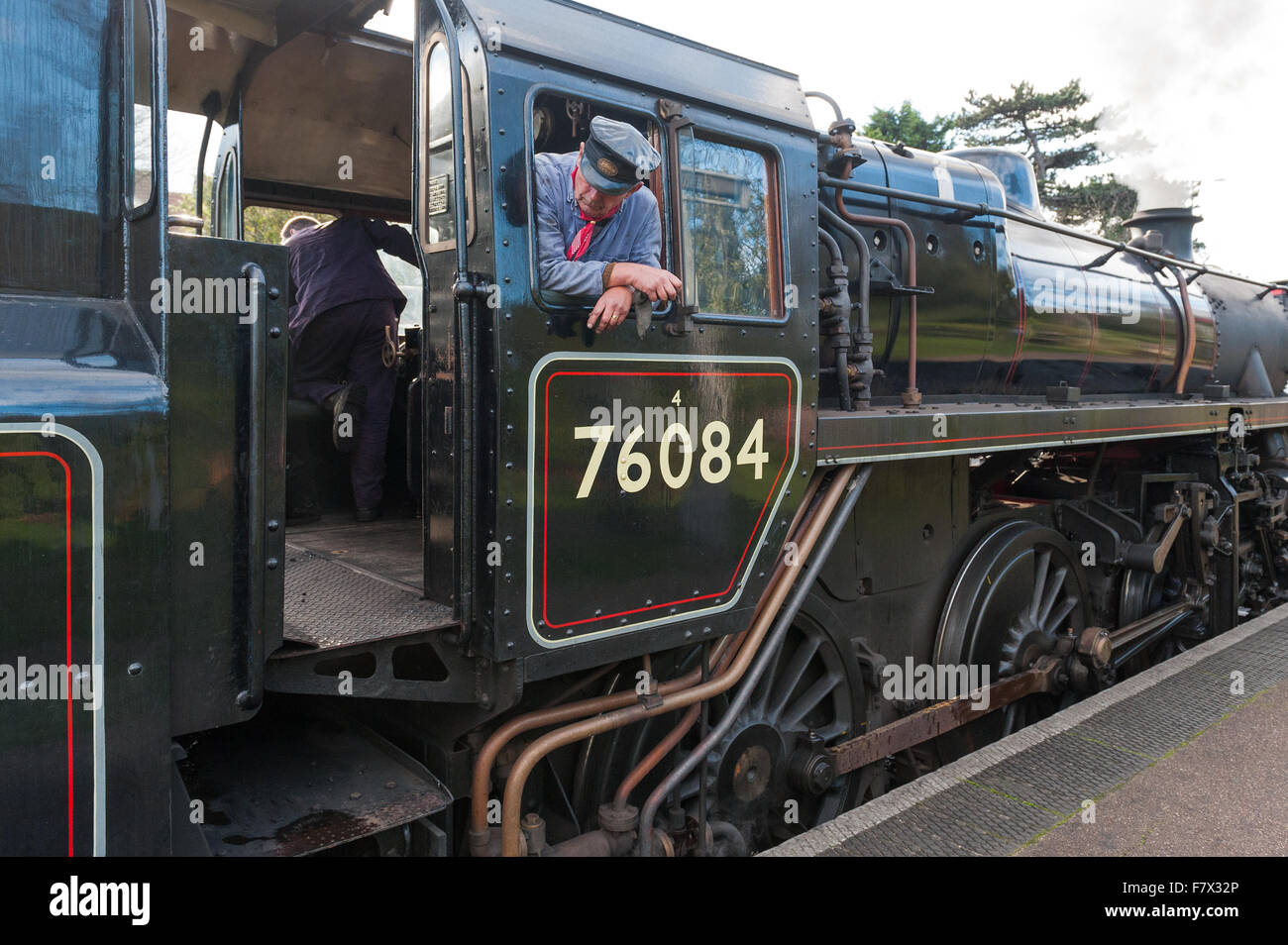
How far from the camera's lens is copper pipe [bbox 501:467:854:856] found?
2.29m

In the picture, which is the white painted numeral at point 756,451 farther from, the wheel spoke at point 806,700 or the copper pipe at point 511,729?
the wheel spoke at point 806,700

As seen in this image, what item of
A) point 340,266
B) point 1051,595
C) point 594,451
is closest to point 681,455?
point 594,451

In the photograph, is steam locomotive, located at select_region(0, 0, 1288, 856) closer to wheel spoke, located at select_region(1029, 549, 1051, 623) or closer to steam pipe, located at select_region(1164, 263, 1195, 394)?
wheel spoke, located at select_region(1029, 549, 1051, 623)

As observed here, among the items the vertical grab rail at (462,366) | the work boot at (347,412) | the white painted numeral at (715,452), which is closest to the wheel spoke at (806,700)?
the white painted numeral at (715,452)

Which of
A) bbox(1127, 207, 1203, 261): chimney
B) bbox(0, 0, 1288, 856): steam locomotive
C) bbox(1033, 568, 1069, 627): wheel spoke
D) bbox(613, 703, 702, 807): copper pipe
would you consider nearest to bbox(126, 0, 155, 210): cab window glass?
bbox(0, 0, 1288, 856): steam locomotive

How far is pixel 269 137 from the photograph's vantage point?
3.55 meters

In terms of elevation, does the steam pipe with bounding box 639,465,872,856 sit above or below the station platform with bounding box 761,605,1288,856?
above

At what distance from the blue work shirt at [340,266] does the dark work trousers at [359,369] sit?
4 centimetres

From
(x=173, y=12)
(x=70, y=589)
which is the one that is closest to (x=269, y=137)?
(x=173, y=12)

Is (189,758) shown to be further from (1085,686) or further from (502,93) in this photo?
(1085,686)

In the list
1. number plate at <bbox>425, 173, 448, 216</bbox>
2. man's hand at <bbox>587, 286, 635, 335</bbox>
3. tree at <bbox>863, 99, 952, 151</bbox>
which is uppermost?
tree at <bbox>863, 99, 952, 151</bbox>

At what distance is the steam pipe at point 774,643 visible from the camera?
2.60 m

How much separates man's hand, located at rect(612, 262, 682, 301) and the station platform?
158 cm

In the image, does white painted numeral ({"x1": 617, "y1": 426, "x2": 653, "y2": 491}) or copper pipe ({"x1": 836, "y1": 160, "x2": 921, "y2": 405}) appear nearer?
white painted numeral ({"x1": 617, "y1": 426, "x2": 653, "y2": 491})
